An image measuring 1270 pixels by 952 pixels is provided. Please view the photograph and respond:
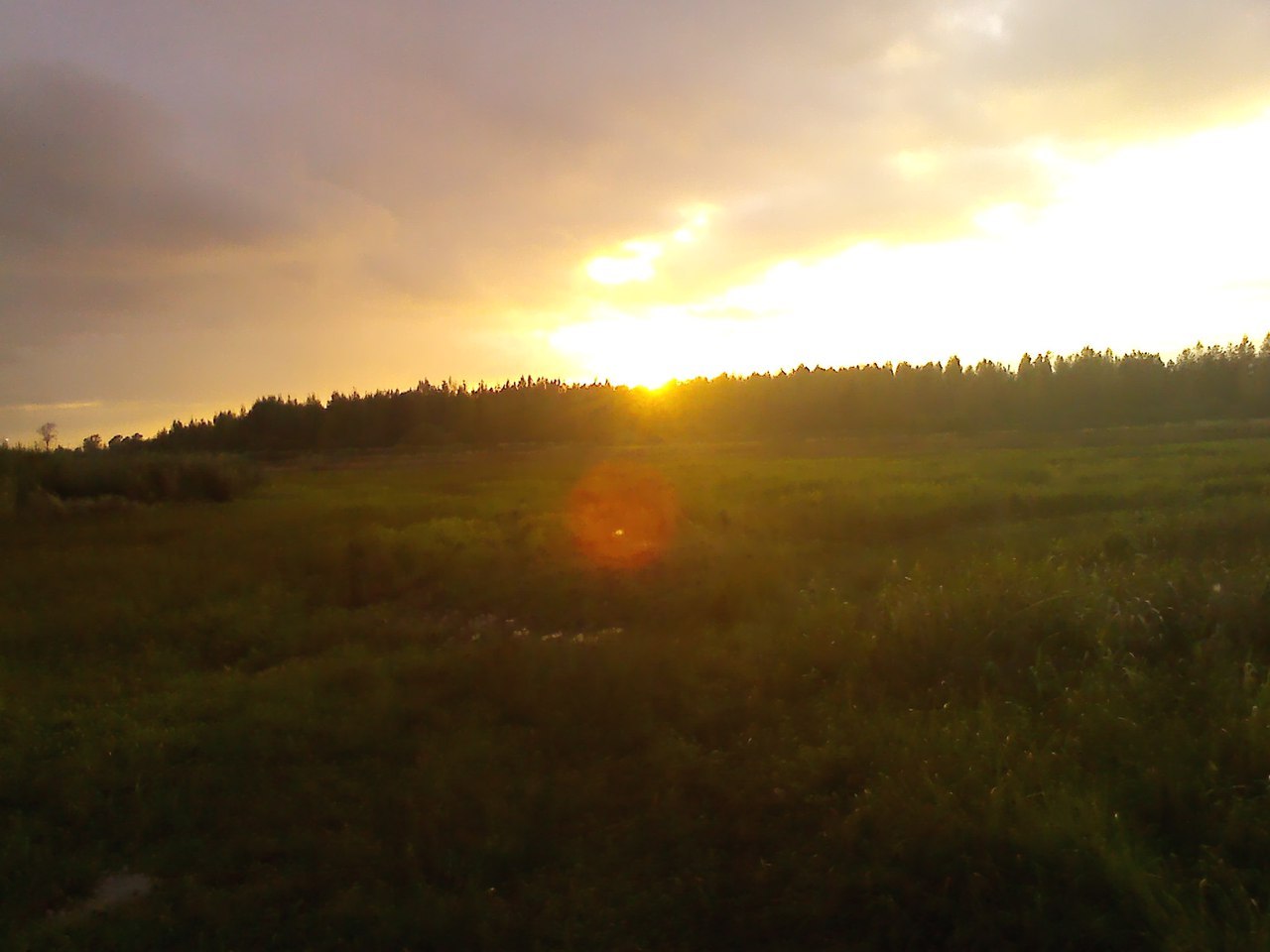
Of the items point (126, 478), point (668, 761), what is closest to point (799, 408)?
point (126, 478)

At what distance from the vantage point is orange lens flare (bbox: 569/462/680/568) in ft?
53.5

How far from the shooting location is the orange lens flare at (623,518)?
16.3 m

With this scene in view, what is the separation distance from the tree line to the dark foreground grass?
6239cm

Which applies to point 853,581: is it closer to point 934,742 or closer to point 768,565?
point 768,565

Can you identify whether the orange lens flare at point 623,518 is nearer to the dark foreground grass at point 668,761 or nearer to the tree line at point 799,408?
the dark foreground grass at point 668,761

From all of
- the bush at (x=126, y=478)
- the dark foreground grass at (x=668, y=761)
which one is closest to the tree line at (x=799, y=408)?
the bush at (x=126, y=478)

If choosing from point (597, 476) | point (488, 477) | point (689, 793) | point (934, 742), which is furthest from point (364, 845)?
point (488, 477)

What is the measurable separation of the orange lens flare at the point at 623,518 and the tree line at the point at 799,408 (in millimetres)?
42371

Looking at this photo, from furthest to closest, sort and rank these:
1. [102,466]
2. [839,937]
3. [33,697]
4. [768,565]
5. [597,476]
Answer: [597,476] → [102,466] → [768,565] → [33,697] → [839,937]

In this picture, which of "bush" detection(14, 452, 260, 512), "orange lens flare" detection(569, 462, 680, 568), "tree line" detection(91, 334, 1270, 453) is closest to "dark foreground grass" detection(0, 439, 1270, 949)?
"orange lens flare" detection(569, 462, 680, 568)

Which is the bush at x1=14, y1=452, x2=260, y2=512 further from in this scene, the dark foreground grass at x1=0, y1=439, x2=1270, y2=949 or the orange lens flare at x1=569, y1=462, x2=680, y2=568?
the dark foreground grass at x1=0, y1=439, x2=1270, y2=949

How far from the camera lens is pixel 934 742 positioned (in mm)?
6164

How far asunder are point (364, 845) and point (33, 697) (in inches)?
212

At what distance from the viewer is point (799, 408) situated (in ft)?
271
